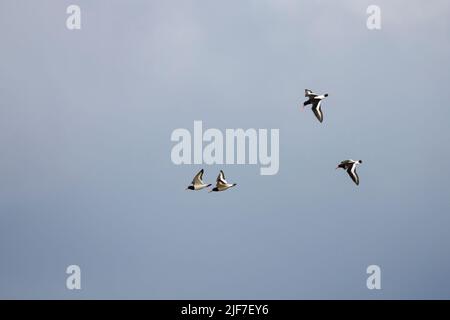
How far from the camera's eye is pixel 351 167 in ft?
110

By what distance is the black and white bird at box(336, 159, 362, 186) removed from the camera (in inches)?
1304

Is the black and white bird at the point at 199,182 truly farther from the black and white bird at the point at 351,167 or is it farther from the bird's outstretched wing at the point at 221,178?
the black and white bird at the point at 351,167

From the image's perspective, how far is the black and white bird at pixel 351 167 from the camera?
1304 inches

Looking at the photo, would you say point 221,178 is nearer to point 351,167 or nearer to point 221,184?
point 221,184

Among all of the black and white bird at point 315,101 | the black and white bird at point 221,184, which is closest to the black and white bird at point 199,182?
the black and white bird at point 221,184

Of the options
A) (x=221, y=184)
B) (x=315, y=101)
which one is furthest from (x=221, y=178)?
(x=315, y=101)

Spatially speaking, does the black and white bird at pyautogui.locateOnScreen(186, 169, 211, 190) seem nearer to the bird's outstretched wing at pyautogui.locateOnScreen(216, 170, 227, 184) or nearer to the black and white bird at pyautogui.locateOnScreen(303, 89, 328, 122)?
the bird's outstretched wing at pyautogui.locateOnScreen(216, 170, 227, 184)
